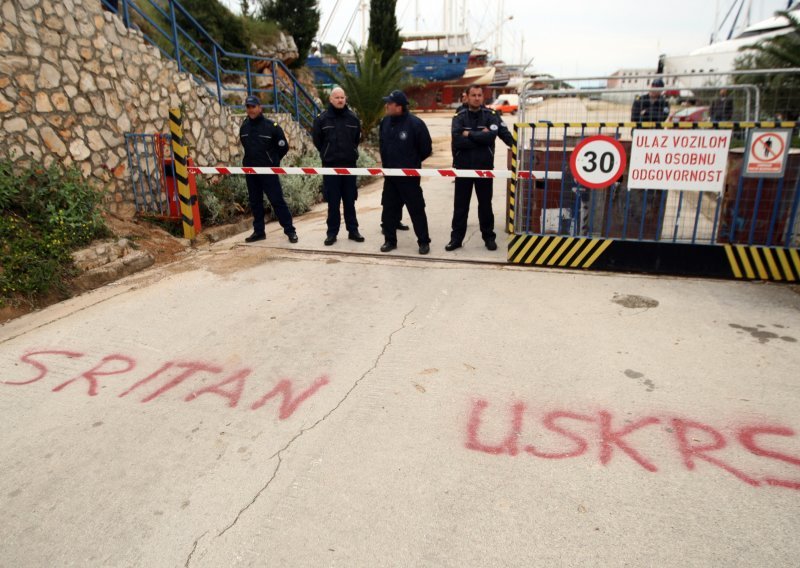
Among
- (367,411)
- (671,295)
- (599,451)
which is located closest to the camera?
(599,451)

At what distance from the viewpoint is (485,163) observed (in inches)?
258

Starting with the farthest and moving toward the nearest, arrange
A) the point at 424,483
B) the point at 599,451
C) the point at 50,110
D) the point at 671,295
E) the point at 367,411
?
the point at 50,110
the point at 671,295
the point at 367,411
the point at 599,451
the point at 424,483

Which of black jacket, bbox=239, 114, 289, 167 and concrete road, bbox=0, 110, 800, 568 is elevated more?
black jacket, bbox=239, 114, 289, 167

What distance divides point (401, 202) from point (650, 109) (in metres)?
3.34

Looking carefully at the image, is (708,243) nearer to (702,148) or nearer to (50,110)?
(702,148)

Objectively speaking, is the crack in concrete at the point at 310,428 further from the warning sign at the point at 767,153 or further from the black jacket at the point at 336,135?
the warning sign at the point at 767,153

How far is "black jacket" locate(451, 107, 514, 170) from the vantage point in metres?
6.38

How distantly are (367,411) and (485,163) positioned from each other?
3963mm

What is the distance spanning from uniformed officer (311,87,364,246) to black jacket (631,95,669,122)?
12.3ft

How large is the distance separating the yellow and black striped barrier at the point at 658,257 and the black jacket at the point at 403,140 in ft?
5.19

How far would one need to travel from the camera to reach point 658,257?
589 cm

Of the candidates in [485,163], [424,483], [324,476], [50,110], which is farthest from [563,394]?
[50,110]

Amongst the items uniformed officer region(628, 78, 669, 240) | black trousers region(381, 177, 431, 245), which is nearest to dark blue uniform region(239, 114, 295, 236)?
black trousers region(381, 177, 431, 245)

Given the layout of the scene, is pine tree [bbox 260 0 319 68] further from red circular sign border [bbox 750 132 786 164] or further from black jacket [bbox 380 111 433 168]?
red circular sign border [bbox 750 132 786 164]
